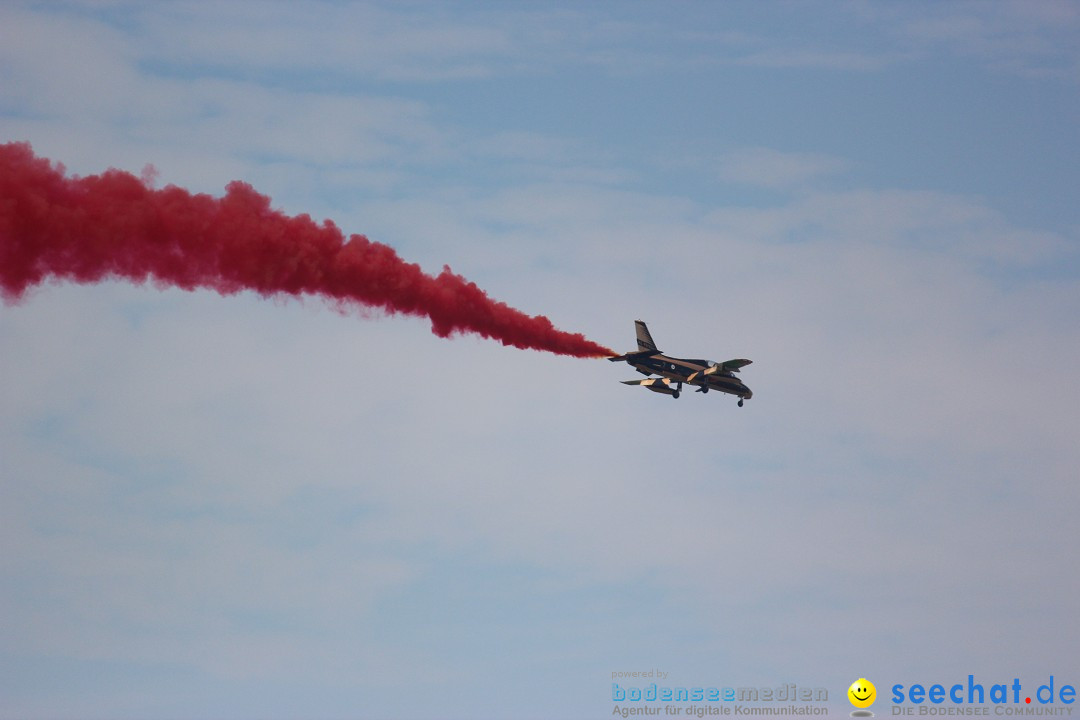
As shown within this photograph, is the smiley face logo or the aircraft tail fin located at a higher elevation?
the aircraft tail fin

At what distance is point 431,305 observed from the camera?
235ft

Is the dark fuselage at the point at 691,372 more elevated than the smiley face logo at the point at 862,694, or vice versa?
the dark fuselage at the point at 691,372

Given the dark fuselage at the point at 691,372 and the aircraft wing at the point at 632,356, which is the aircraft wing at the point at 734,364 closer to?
the dark fuselage at the point at 691,372

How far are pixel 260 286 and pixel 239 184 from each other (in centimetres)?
451

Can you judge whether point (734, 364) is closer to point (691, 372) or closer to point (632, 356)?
point (691, 372)

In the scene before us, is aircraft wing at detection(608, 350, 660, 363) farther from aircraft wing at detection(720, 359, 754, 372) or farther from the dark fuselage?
aircraft wing at detection(720, 359, 754, 372)

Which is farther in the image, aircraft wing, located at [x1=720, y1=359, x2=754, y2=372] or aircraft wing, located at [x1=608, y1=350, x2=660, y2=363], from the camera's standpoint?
aircraft wing, located at [x1=720, y1=359, x2=754, y2=372]

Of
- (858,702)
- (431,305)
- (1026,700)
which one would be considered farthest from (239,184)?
(1026,700)

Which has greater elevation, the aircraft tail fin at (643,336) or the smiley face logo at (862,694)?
the aircraft tail fin at (643,336)

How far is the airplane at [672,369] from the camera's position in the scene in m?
80.2

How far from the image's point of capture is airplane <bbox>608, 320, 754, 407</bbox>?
80250 mm

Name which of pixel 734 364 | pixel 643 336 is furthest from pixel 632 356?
pixel 734 364

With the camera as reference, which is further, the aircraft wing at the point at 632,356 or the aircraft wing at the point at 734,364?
the aircraft wing at the point at 734,364

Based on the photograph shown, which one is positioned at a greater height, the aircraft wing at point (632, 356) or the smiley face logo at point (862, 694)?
the aircraft wing at point (632, 356)
